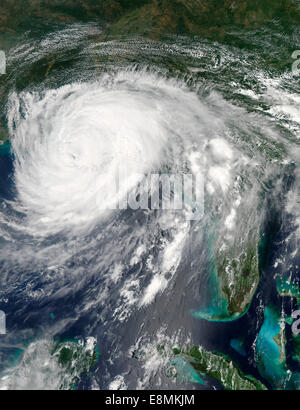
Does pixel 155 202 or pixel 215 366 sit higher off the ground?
pixel 155 202

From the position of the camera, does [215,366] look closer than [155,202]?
Yes

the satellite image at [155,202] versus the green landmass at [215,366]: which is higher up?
the satellite image at [155,202]

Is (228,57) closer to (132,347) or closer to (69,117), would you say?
(69,117)

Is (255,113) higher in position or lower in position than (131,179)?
higher

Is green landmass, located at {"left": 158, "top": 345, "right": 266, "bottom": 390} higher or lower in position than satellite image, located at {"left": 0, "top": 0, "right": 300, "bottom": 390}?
lower

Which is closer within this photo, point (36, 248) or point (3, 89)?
point (36, 248)
